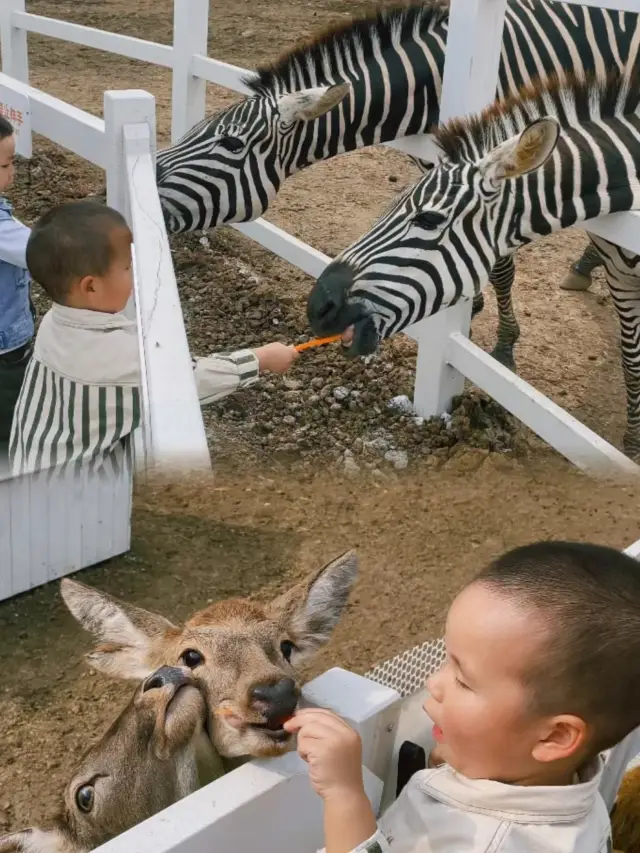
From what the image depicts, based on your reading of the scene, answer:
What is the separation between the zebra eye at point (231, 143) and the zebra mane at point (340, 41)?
0.25m

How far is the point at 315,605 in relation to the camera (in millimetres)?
1498

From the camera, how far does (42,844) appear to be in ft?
4.84

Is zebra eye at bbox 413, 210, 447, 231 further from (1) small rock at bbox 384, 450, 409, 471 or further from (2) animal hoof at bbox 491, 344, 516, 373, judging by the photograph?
(2) animal hoof at bbox 491, 344, 516, 373

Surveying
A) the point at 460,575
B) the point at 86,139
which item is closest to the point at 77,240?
the point at 86,139

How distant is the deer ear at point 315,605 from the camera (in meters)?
1.47

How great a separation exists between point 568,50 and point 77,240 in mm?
2551

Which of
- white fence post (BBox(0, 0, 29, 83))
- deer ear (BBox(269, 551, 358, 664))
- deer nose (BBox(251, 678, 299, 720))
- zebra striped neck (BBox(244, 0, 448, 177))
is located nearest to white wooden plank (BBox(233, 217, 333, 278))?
zebra striped neck (BBox(244, 0, 448, 177))

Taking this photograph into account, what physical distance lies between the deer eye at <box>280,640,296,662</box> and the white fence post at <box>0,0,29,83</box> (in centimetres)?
561

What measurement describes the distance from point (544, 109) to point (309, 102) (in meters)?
1.09

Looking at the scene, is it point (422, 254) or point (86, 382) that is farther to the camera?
point (422, 254)

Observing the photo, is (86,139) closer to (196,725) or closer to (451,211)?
(451,211)

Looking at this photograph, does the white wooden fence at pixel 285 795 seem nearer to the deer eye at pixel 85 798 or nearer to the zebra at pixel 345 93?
the deer eye at pixel 85 798

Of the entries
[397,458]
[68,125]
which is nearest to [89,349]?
[68,125]

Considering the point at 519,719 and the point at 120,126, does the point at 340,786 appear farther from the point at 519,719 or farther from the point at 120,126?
the point at 120,126
